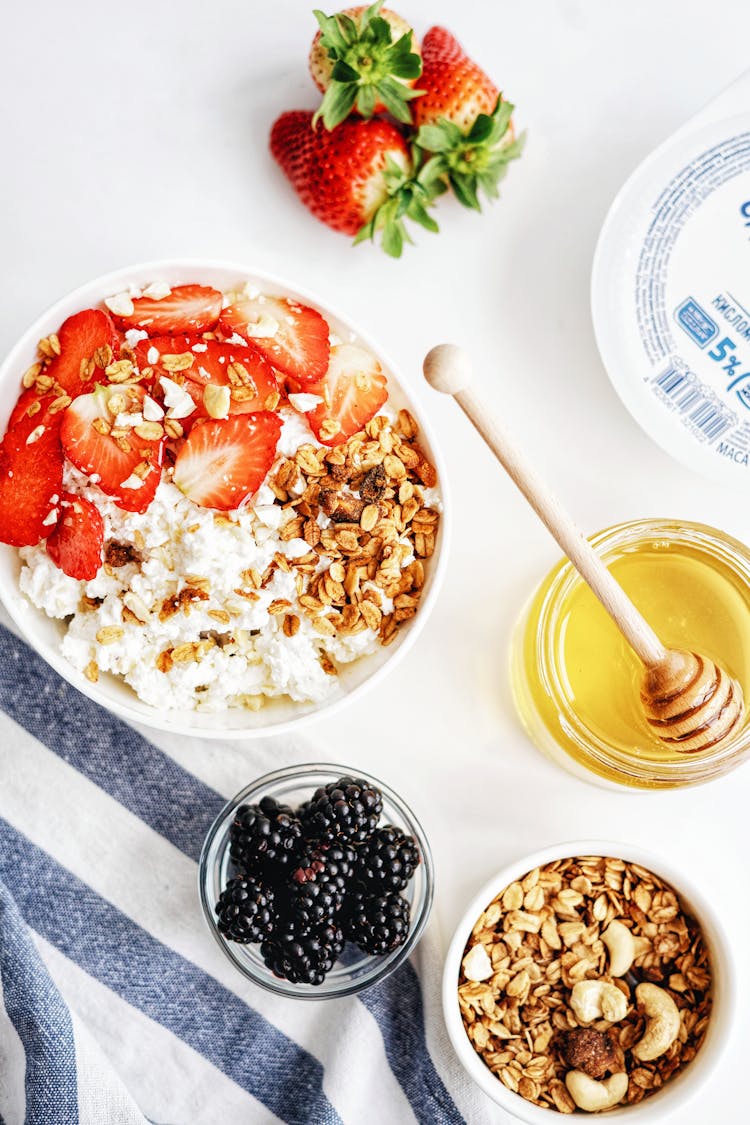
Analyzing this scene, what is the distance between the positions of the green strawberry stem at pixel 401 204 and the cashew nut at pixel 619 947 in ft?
3.02

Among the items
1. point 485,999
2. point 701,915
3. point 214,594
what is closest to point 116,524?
point 214,594

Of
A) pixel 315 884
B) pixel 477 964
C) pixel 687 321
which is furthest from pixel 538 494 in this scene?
pixel 477 964

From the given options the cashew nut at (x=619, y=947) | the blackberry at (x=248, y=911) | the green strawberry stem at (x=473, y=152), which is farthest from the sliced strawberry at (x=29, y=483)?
the cashew nut at (x=619, y=947)

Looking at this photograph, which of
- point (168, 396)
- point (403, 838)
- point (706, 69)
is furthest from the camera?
point (706, 69)

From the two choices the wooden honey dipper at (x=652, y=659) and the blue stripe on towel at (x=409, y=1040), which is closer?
the wooden honey dipper at (x=652, y=659)

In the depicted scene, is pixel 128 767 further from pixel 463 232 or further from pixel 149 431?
pixel 463 232

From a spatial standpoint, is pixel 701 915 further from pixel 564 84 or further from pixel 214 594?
pixel 564 84

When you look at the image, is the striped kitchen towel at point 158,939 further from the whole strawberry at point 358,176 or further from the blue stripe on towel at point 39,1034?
the whole strawberry at point 358,176

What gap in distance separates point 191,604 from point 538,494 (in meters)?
0.40

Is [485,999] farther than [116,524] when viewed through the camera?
Yes

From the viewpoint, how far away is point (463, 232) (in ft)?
4.52

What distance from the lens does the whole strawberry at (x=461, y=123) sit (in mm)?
1283

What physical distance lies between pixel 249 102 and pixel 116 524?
2.12ft

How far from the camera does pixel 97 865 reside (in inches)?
54.0
